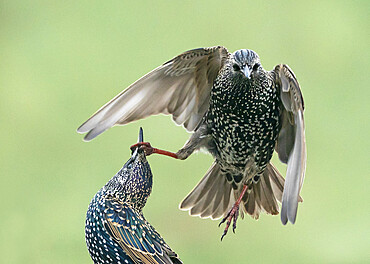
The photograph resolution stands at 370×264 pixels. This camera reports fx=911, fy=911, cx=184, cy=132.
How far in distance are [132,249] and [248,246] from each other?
3.20 meters

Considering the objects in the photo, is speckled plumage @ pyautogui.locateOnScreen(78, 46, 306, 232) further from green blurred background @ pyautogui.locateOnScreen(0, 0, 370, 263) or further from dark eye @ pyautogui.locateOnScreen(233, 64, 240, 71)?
green blurred background @ pyautogui.locateOnScreen(0, 0, 370, 263)

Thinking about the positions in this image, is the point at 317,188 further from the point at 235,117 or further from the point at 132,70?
the point at 235,117

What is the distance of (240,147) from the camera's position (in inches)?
212

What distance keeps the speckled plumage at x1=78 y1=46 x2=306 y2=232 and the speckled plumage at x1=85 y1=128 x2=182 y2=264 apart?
317 millimetres

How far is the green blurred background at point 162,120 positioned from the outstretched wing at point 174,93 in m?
2.38

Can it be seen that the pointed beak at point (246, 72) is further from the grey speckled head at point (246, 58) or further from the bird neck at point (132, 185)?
the bird neck at point (132, 185)

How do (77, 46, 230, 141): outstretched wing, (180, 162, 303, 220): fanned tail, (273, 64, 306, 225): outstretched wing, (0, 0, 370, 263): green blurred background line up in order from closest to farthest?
(273, 64, 306, 225): outstretched wing < (77, 46, 230, 141): outstretched wing < (180, 162, 303, 220): fanned tail < (0, 0, 370, 263): green blurred background

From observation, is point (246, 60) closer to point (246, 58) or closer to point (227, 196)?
point (246, 58)

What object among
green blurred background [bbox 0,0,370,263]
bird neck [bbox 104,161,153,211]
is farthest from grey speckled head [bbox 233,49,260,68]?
green blurred background [bbox 0,0,370,263]

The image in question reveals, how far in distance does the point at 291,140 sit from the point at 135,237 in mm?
1058

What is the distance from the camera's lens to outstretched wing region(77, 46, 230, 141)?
16.8ft

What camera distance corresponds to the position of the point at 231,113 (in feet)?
17.3

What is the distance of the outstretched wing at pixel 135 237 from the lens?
4.91 m

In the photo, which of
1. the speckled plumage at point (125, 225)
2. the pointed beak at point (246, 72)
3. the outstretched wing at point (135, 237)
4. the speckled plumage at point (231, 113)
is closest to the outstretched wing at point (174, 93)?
the speckled plumage at point (231, 113)
